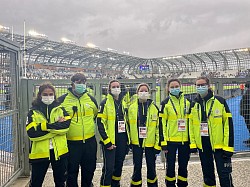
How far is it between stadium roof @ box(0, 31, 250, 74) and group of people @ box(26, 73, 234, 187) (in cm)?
2786

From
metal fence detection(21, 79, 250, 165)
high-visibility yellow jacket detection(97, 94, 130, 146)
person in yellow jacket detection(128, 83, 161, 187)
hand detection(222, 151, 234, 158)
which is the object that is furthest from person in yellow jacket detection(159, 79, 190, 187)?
metal fence detection(21, 79, 250, 165)

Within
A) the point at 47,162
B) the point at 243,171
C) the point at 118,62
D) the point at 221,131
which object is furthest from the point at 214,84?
the point at 118,62

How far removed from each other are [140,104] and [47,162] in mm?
1459

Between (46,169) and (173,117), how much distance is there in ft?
6.00

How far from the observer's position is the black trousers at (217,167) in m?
3.17

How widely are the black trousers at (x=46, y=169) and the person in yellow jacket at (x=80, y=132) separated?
0.15 meters

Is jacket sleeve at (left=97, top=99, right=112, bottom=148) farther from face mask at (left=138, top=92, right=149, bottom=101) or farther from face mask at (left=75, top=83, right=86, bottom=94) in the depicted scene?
face mask at (left=138, top=92, right=149, bottom=101)

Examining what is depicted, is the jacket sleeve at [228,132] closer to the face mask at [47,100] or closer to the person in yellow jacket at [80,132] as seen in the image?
the person in yellow jacket at [80,132]

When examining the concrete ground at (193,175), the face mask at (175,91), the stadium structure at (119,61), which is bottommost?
the concrete ground at (193,175)

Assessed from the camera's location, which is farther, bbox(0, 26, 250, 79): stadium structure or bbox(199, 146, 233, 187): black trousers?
bbox(0, 26, 250, 79): stadium structure

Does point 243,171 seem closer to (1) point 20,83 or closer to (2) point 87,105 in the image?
(2) point 87,105

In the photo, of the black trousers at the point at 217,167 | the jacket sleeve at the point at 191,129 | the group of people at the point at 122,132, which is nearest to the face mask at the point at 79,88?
the group of people at the point at 122,132

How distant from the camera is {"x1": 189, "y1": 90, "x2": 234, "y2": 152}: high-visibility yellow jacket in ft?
10.4

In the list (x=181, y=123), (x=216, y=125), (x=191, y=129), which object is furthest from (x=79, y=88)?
(x=216, y=125)
